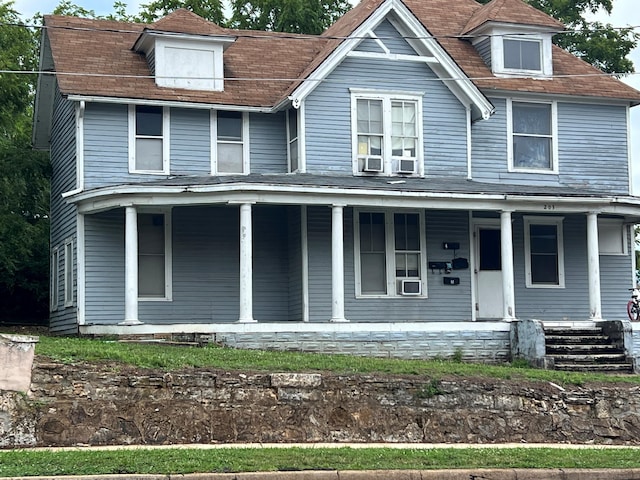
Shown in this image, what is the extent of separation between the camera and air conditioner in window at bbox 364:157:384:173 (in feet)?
80.3

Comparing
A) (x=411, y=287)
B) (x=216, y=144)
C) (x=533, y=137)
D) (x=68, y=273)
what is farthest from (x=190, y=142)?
(x=533, y=137)

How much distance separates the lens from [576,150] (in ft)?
89.4

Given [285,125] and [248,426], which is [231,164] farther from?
[248,426]

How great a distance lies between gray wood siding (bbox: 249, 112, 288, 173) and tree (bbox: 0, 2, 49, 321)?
6.65m

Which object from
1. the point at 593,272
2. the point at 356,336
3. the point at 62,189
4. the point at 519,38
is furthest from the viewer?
the point at 519,38

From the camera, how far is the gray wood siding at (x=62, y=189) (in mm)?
24688

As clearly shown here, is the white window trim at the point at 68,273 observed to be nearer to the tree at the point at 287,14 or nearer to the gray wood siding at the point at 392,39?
the gray wood siding at the point at 392,39

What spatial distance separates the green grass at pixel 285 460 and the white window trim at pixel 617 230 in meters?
11.9

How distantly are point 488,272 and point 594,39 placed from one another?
17777 mm

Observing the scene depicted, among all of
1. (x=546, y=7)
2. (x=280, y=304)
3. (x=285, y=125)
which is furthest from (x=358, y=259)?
(x=546, y=7)

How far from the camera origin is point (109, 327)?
2128 cm

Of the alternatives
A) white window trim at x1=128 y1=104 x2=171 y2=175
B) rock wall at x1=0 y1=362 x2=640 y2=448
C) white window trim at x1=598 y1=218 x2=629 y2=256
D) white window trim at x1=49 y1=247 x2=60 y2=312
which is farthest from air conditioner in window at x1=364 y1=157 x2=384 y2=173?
white window trim at x1=49 y1=247 x2=60 y2=312

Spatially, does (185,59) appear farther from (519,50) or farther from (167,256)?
(519,50)

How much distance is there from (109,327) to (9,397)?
6278 mm
